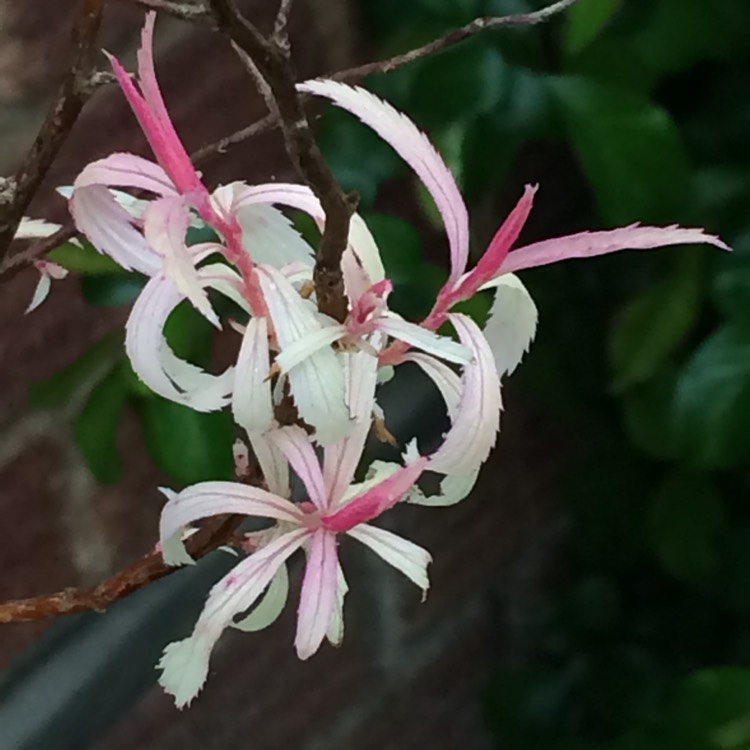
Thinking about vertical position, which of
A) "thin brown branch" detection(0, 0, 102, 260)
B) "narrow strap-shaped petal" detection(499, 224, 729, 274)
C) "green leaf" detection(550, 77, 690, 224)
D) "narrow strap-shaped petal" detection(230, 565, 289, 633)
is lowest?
"green leaf" detection(550, 77, 690, 224)

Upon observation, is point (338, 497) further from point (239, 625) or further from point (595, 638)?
point (595, 638)

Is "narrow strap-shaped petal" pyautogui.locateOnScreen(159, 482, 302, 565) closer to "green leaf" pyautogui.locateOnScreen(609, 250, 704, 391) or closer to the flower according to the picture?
the flower

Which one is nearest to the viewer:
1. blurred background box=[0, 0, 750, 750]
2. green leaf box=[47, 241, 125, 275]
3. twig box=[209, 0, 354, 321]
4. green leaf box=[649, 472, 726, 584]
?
twig box=[209, 0, 354, 321]

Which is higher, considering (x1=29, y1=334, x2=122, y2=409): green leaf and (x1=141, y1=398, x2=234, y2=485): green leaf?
(x1=29, y1=334, x2=122, y2=409): green leaf

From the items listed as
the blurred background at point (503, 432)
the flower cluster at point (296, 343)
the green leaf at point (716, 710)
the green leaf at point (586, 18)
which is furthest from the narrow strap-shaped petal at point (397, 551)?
the green leaf at point (716, 710)

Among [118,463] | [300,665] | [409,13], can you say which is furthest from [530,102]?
[300,665]

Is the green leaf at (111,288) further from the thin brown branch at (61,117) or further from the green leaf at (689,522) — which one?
the green leaf at (689,522)

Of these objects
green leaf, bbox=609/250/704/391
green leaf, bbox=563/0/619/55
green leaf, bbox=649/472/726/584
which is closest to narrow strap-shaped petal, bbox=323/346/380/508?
green leaf, bbox=563/0/619/55
